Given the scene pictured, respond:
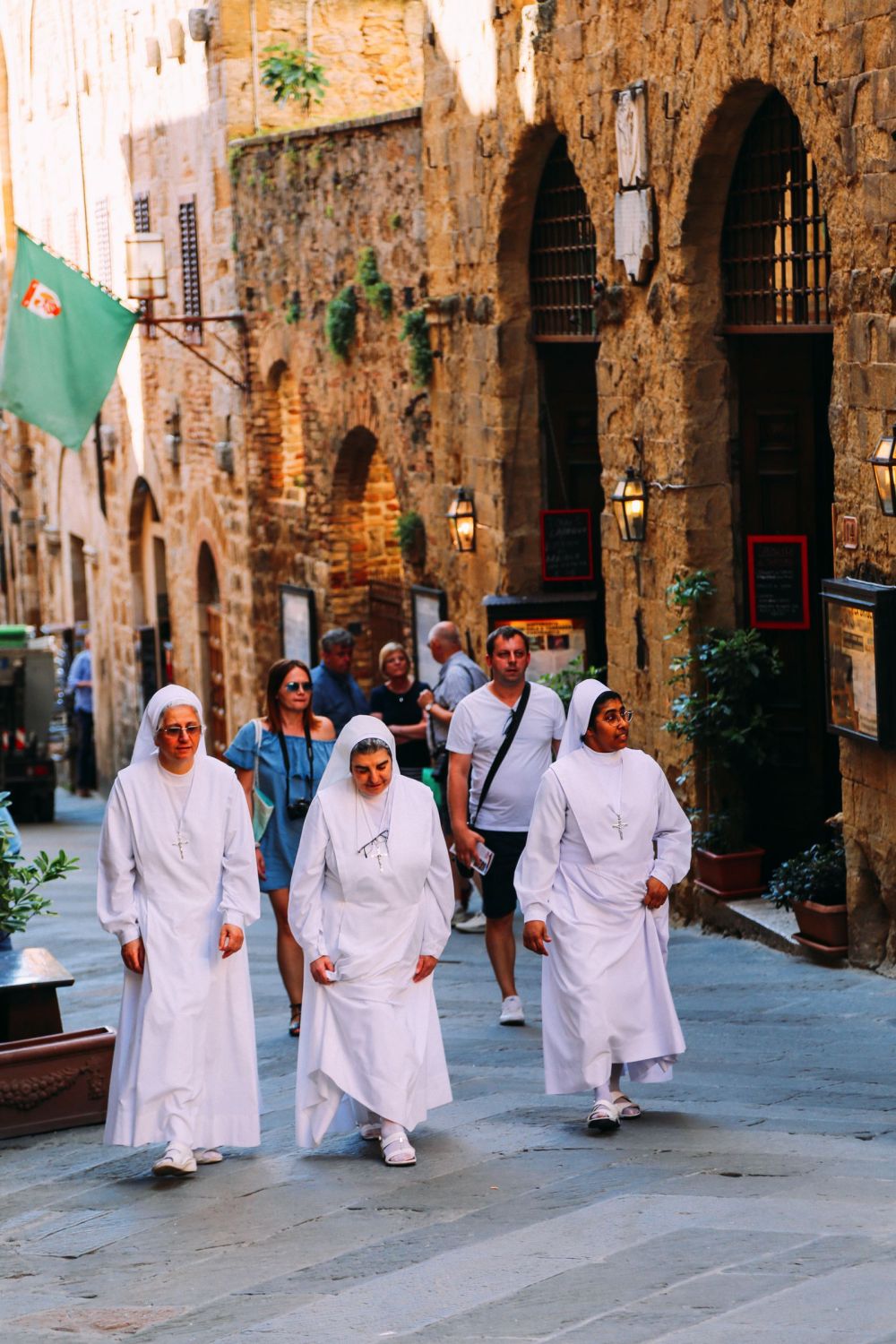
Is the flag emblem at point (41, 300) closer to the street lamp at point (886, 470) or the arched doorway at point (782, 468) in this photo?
the arched doorway at point (782, 468)

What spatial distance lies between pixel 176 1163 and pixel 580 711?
6.24 feet

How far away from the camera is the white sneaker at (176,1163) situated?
6.23 meters

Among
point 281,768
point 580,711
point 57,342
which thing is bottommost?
point 281,768

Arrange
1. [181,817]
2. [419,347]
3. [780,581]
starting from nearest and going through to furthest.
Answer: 1. [181,817]
2. [780,581]
3. [419,347]

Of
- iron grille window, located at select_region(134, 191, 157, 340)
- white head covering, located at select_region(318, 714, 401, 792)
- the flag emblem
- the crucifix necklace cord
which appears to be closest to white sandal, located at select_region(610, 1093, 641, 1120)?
white head covering, located at select_region(318, 714, 401, 792)

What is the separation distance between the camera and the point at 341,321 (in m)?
15.1

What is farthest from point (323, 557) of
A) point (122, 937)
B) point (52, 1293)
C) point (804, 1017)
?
point (52, 1293)

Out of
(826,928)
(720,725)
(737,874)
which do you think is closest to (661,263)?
(720,725)

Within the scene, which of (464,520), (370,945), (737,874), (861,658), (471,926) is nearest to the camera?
(370,945)

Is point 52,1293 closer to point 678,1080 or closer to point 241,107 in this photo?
point 678,1080

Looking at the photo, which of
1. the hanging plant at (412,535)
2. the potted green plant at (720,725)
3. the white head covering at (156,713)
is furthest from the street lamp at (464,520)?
the white head covering at (156,713)

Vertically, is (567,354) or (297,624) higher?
(567,354)

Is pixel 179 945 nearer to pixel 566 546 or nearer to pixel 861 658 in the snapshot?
pixel 861 658

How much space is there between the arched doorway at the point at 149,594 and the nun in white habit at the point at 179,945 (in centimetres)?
1574
